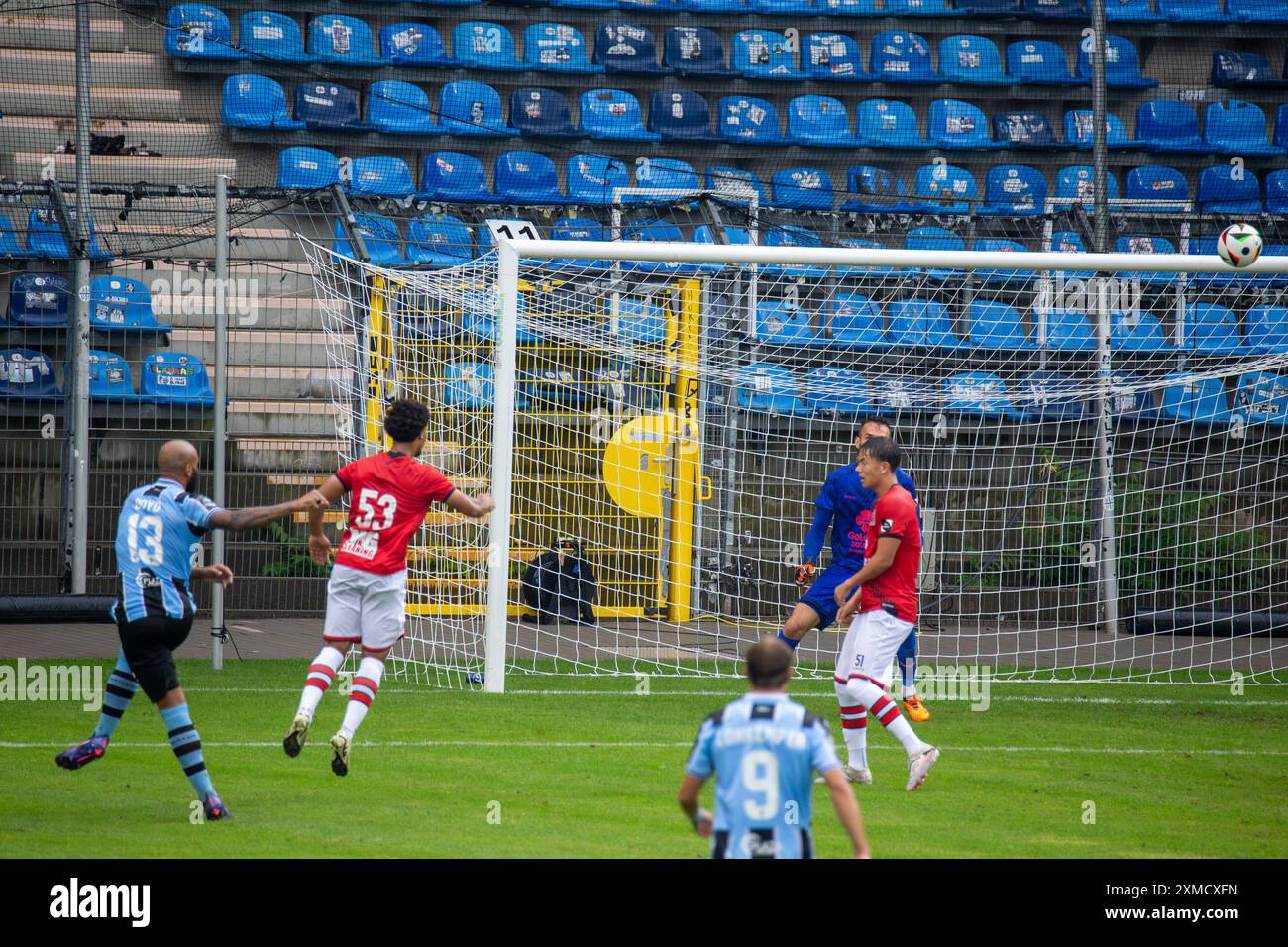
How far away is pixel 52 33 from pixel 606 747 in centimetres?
1580

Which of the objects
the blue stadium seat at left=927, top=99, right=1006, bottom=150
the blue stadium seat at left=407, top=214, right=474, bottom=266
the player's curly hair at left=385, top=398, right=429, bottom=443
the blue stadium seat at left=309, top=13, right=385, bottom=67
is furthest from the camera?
the blue stadium seat at left=927, top=99, right=1006, bottom=150

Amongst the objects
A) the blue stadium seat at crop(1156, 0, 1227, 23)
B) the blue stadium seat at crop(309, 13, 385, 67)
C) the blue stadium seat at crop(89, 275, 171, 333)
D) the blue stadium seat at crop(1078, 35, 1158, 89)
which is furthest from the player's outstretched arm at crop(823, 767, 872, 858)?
the blue stadium seat at crop(1156, 0, 1227, 23)

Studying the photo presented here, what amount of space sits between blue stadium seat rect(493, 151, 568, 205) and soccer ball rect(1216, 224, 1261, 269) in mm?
10237

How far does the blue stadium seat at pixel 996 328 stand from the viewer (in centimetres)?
1605

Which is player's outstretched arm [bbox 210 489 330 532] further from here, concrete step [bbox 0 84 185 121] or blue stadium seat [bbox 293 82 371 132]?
concrete step [bbox 0 84 185 121]

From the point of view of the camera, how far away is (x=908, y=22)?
2242cm

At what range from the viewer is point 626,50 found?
21.0 meters

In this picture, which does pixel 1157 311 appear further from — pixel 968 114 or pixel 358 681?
pixel 358 681

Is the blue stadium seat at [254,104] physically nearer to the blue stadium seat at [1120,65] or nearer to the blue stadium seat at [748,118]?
the blue stadium seat at [748,118]

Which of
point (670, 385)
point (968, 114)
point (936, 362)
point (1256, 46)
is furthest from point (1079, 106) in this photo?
point (670, 385)

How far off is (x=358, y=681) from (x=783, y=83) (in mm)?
15570

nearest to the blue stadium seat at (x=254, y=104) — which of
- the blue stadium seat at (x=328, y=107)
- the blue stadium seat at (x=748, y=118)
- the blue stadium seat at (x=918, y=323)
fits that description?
the blue stadium seat at (x=328, y=107)

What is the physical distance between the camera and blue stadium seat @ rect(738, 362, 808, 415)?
13.4 metres

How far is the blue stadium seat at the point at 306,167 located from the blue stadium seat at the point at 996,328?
8.58m
